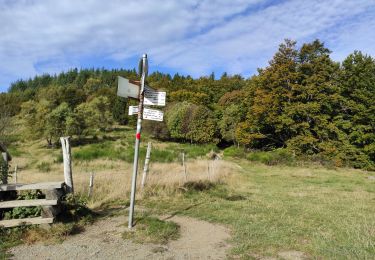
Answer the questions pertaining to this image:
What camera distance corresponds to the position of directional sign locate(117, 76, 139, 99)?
257 inches

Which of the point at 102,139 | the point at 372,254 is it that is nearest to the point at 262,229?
the point at 372,254

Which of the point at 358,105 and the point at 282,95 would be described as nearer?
the point at 358,105

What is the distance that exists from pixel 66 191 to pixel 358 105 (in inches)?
1273

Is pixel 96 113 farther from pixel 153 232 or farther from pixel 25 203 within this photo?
pixel 153 232

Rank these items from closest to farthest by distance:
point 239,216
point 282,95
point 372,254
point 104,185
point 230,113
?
point 372,254 → point 239,216 → point 104,185 → point 282,95 → point 230,113

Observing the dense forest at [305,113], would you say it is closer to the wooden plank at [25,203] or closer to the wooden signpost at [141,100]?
the wooden plank at [25,203]

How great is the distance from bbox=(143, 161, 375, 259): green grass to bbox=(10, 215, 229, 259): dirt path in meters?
0.41

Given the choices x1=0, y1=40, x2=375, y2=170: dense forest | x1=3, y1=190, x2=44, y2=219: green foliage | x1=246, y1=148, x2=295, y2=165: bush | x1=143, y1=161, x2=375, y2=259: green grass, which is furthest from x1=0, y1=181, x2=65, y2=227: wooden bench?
x1=0, y1=40, x2=375, y2=170: dense forest

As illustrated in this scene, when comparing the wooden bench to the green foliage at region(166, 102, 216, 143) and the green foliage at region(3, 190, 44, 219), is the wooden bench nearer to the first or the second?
the green foliage at region(3, 190, 44, 219)

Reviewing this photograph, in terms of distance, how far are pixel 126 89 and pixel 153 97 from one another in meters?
0.63

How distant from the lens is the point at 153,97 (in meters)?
7.10

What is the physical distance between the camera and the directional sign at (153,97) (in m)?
7.07

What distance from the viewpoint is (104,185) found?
11.4m

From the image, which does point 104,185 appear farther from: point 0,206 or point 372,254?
point 372,254
